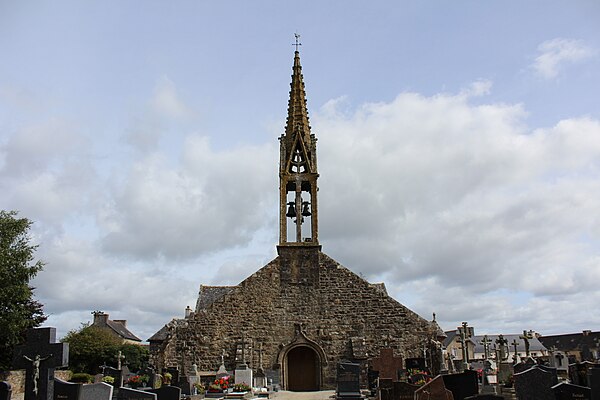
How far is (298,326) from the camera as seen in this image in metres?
24.2

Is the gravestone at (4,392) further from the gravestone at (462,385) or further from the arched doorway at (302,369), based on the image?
the arched doorway at (302,369)

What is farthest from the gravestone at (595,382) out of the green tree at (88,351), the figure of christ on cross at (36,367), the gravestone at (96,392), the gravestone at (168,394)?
the green tree at (88,351)

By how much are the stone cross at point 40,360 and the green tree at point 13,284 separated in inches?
644

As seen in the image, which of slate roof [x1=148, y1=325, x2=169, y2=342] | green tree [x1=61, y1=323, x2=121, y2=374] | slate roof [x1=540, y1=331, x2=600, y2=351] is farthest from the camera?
slate roof [x1=540, y1=331, x2=600, y2=351]

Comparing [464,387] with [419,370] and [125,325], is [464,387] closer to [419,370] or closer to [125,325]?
[419,370]

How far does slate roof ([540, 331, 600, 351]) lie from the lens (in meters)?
67.9

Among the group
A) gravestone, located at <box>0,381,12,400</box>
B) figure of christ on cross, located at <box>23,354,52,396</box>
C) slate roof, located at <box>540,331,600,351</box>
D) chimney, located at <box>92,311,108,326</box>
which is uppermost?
chimney, located at <box>92,311,108,326</box>

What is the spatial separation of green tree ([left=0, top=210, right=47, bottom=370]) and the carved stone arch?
13.8m

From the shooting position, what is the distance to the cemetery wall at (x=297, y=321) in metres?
23.8

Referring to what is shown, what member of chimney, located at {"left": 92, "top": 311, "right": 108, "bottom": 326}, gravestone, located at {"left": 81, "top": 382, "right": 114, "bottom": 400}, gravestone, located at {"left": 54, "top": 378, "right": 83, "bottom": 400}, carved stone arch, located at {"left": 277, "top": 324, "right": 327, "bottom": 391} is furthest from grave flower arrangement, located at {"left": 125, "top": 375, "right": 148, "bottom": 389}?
chimney, located at {"left": 92, "top": 311, "right": 108, "bottom": 326}

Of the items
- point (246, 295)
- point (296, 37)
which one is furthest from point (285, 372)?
point (296, 37)

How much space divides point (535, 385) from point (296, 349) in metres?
14.7

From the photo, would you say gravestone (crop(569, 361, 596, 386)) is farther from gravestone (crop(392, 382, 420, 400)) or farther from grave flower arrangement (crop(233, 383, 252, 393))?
grave flower arrangement (crop(233, 383, 252, 393))

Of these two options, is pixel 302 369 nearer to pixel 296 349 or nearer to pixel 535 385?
pixel 296 349
